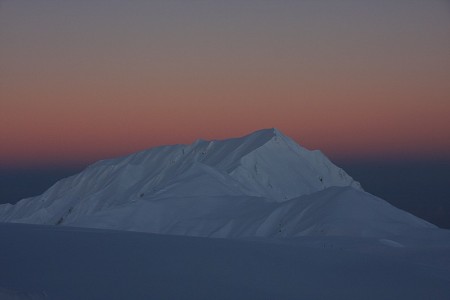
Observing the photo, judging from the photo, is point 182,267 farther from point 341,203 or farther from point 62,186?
point 62,186

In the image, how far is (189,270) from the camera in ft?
25.4

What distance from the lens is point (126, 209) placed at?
30656 millimetres

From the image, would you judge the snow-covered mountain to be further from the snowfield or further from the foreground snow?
the foreground snow

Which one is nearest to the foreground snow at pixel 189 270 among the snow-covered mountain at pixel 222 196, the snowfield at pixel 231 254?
the snowfield at pixel 231 254

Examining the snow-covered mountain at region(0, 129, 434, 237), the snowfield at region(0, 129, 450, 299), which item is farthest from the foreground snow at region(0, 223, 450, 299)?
the snow-covered mountain at region(0, 129, 434, 237)

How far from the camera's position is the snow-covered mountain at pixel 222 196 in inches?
1016

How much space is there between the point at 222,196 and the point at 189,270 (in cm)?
2416

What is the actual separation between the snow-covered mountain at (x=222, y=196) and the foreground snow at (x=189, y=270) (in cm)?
1401

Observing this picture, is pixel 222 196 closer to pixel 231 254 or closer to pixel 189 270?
pixel 231 254

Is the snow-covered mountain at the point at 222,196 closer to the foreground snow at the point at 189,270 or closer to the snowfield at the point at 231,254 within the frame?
the snowfield at the point at 231,254

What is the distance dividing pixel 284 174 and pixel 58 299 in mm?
45239

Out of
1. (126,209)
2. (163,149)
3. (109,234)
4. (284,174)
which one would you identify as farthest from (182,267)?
(163,149)

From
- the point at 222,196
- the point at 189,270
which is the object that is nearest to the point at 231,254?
the point at 189,270

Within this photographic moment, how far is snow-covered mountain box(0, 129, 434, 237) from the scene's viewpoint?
25797 millimetres
